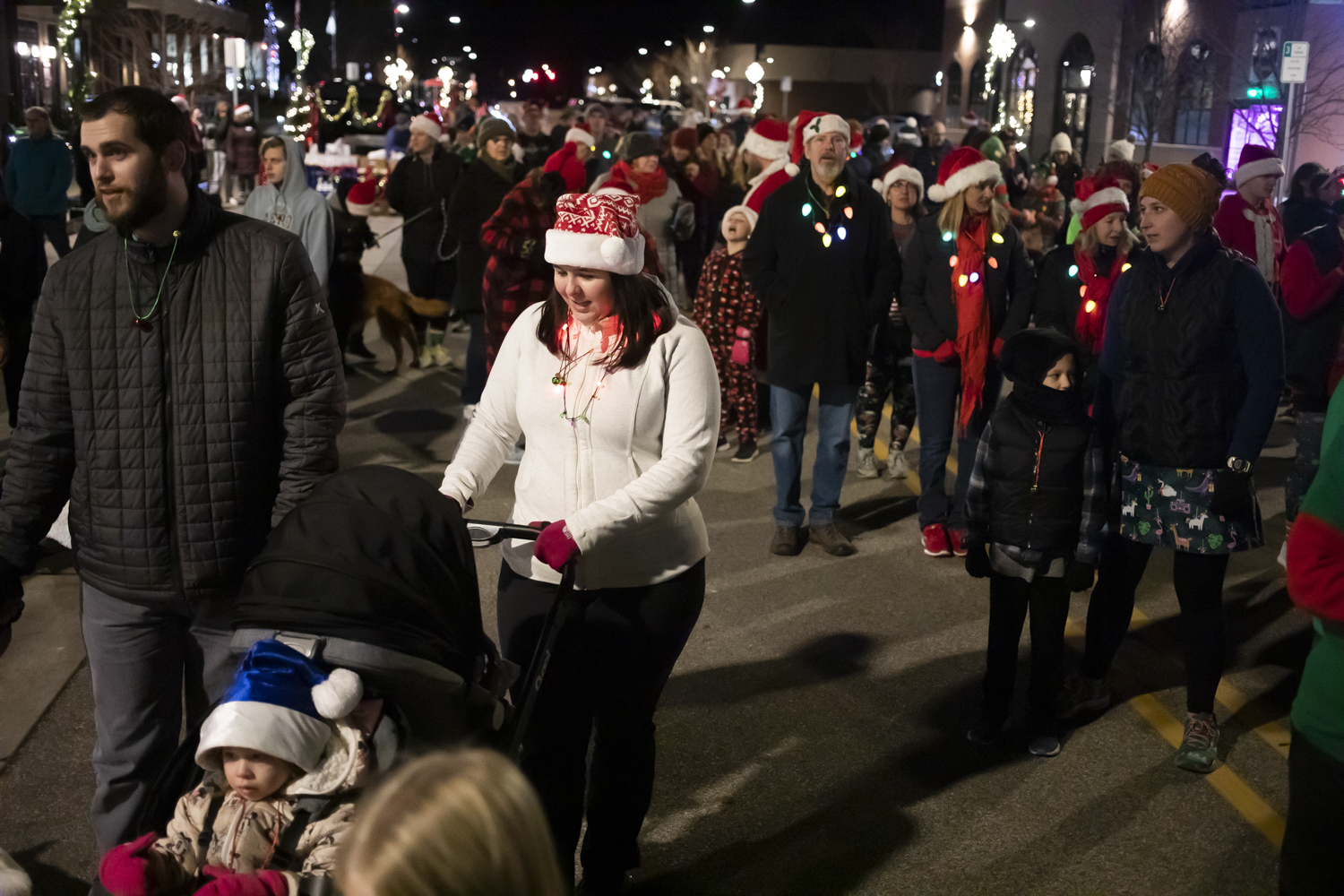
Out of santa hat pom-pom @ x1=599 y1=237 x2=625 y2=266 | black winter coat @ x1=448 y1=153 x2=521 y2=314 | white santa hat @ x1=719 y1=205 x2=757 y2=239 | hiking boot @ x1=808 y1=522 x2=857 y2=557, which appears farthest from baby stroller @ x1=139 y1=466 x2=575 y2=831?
black winter coat @ x1=448 y1=153 x2=521 y2=314

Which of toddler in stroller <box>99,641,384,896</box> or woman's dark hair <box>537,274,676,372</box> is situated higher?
woman's dark hair <box>537,274,676,372</box>

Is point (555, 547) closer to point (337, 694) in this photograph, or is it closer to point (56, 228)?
point (337, 694)

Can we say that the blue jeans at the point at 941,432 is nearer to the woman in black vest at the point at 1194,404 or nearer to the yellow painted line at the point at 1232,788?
the yellow painted line at the point at 1232,788

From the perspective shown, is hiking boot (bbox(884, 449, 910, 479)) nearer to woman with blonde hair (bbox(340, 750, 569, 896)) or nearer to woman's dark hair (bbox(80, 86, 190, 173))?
woman's dark hair (bbox(80, 86, 190, 173))

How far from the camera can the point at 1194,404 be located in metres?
4.76

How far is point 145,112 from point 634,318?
1.35 meters

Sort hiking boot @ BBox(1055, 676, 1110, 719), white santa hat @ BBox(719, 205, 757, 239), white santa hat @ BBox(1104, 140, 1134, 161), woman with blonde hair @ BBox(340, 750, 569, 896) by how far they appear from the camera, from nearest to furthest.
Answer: woman with blonde hair @ BBox(340, 750, 569, 896) < hiking boot @ BBox(1055, 676, 1110, 719) < white santa hat @ BBox(719, 205, 757, 239) < white santa hat @ BBox(1104, 140, 1134, 161)

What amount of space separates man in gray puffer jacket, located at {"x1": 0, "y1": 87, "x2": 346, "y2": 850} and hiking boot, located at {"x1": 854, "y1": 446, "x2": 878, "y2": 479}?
5976 mm

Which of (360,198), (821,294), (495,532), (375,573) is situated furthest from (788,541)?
(360,198)

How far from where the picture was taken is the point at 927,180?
16859 mm

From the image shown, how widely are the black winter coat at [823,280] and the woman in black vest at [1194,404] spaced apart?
228 cm

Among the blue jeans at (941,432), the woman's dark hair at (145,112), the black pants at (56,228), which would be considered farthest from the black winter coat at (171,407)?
the black pants at (56,228)

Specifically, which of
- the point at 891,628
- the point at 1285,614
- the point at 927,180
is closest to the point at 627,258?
the point at 891,628

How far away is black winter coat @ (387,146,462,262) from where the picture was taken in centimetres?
1165
